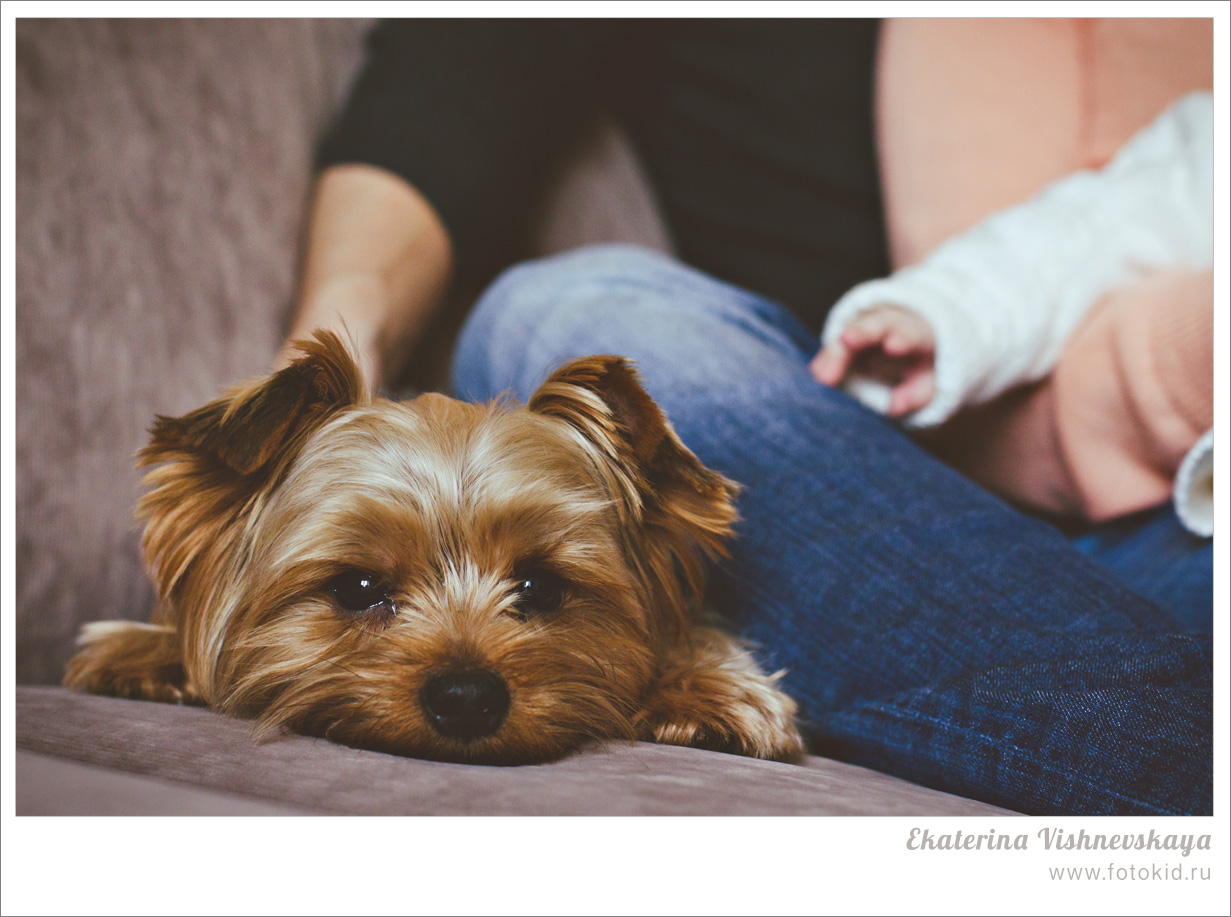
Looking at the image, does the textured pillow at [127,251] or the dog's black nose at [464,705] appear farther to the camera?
the textured pillow at [127,251]

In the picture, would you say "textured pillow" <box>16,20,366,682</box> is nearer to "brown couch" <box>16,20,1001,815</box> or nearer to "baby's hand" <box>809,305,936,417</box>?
"brown couch" <box>16,20,1001,815</box>

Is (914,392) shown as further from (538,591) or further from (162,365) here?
(162,365)

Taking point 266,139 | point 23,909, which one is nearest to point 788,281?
point 266,139

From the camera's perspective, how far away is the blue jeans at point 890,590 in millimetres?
848

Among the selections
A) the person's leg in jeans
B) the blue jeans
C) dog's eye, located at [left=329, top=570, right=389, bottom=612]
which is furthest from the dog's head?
the person's leg in jeans

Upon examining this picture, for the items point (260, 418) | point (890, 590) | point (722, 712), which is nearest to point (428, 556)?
point (260, 418)

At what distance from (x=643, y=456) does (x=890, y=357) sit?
637mm

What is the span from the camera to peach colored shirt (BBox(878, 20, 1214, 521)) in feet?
4.20

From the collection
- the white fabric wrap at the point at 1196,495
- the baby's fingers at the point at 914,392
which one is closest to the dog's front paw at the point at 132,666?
the baby's fingers at the point at 914,392

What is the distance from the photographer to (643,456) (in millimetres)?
904

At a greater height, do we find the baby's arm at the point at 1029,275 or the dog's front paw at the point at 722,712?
the baby's arm at the point at 1029,275

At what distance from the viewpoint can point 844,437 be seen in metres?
1.20

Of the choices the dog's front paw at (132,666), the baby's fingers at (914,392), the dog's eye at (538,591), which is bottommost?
the dog's front paw at (132,666)

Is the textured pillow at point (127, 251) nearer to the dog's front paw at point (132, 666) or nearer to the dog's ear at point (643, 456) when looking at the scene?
the dog's front paw at point (132, 666)
